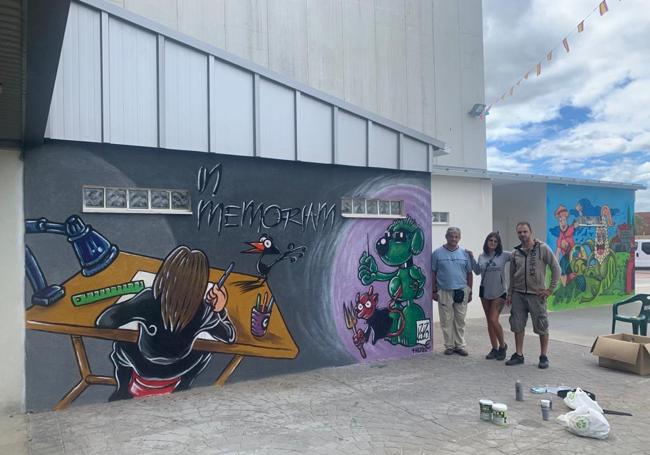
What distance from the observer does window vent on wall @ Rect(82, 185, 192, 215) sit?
17.6 feet

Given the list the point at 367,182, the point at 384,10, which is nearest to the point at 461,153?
the point at 384,10

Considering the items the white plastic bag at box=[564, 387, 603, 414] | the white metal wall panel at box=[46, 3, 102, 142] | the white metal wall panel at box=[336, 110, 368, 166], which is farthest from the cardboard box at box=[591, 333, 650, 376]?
the white metal wall panel at box=[46, 3, 102, 142]

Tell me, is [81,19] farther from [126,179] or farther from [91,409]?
[91,409]

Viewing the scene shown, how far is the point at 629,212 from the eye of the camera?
549 inches

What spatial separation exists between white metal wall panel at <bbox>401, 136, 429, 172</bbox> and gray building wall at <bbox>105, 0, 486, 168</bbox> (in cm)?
411

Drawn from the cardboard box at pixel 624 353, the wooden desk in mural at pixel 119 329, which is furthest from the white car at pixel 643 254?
the wooden desk in mural at pixel 119 329

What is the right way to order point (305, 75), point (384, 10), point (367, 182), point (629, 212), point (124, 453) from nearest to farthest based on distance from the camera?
point (124, 453)
point (367, 182)
point (305, 75)
point (384, 10)
point (629, 212)

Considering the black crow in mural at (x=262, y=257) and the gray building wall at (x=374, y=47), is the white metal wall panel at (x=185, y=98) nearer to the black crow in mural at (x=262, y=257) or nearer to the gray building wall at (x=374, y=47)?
the black crow in mural at (x=262, y=257)

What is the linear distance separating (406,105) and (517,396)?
818 centimetres

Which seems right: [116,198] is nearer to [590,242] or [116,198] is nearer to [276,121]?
[276,121]

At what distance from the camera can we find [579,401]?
15.9 feet

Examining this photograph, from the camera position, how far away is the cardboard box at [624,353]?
6316mm

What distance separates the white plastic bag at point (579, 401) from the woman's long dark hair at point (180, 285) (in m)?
4.09

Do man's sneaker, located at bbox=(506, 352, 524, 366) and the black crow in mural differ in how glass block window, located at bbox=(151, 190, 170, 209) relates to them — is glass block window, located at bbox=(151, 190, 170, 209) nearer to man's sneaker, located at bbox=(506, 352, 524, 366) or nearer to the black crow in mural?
the black crow in mural
